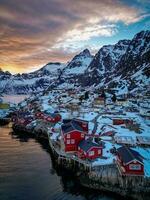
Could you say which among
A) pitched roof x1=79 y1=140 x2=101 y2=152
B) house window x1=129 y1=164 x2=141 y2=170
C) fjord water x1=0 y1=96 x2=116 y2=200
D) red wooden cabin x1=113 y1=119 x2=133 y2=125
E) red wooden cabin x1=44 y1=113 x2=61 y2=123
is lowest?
fjord water x1=0 y1=96 x2=116 y2=200

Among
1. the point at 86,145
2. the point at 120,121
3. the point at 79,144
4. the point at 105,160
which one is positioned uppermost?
the point at 120,121

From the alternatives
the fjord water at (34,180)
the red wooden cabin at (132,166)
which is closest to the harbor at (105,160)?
the red wooden cabin at (132,166)

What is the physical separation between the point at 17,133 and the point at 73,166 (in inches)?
2012

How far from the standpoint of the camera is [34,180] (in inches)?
2233

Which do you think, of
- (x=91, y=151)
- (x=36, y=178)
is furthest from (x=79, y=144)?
(x=36, y=178)

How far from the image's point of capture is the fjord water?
164ft

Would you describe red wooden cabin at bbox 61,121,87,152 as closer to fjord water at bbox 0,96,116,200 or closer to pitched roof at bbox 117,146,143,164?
fjord water at bbox 0,96,116,200

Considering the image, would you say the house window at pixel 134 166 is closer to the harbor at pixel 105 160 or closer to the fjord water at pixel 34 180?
the harbor at pixel 105 160

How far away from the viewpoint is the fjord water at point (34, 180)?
5006cm

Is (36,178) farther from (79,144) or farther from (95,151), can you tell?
(79,144)

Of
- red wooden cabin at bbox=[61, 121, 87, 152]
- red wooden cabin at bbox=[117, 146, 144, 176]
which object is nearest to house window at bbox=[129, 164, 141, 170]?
red wooden cabin at bbox=[117, 146, 144, 176]

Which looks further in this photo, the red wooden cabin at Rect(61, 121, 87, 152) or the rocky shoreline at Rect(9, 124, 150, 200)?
the red wooden cabin at Rect(61, 121, 87, 152)

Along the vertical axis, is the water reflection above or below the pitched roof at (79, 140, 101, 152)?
below

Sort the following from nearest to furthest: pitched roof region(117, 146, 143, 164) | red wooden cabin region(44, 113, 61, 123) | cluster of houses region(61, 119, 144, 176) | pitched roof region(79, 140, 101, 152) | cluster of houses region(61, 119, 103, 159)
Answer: cluster of houses region(61, 119, 144, 176)
pitched roof region(117, 146, 143, 164)
cluster of houses region(61, 119, 103, 159)
pitched roof region(79, 140, 101, 152)
red wooden cabin region(44, 113, 61, 123)
